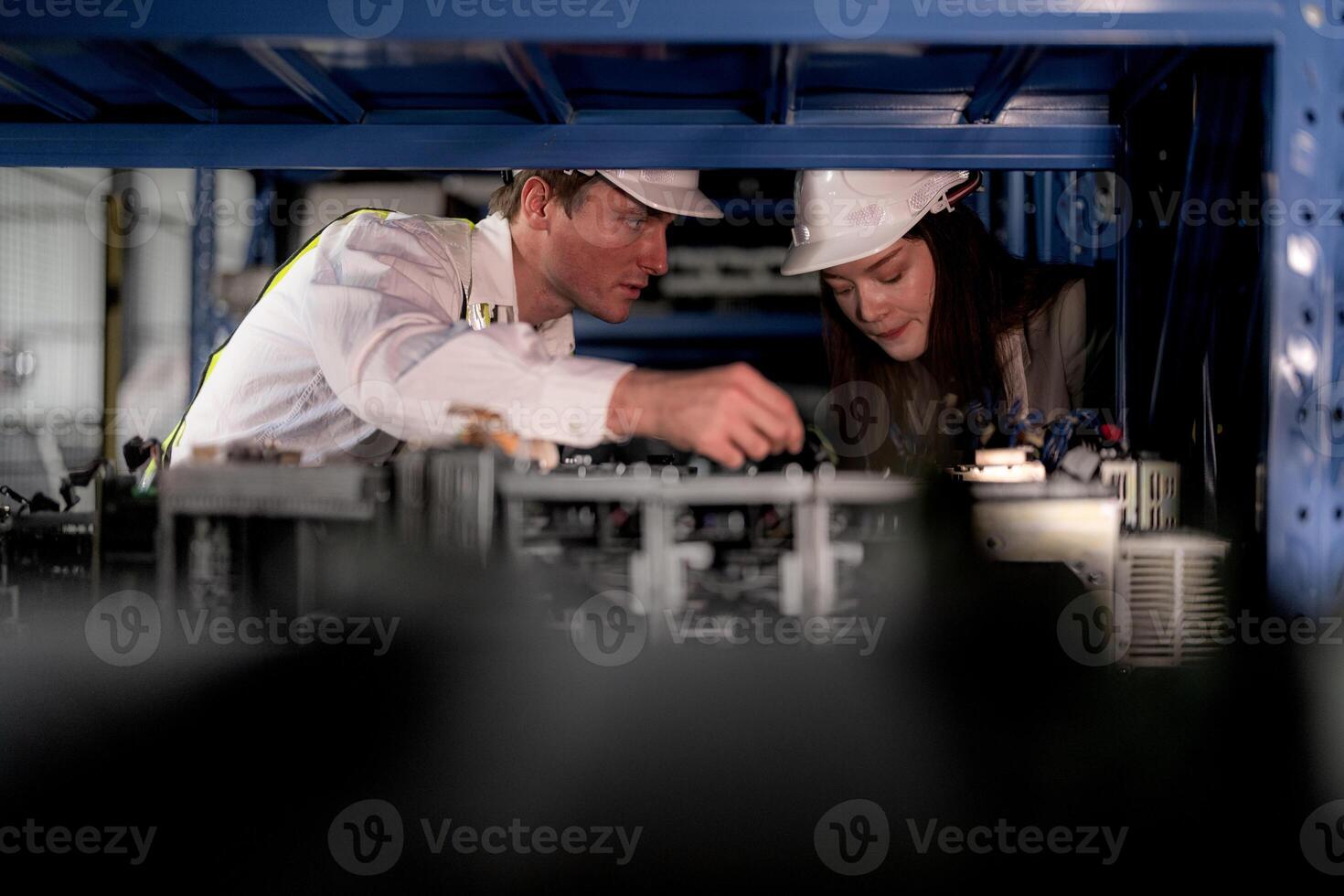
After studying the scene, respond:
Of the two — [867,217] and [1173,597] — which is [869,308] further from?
[1173,597]

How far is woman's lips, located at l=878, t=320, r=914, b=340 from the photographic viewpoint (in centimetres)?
134

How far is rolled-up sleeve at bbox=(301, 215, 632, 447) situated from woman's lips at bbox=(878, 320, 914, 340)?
48 centimetres

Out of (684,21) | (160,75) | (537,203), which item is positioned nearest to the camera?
(684,21)

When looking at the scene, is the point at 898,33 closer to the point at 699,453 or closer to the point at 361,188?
the point at 699,453

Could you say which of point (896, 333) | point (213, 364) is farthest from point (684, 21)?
point (213, 364)

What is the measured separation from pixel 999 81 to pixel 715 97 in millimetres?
394

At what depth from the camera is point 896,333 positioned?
134 centimetres

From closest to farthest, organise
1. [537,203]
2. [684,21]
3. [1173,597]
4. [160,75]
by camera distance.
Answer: [684,21]
[1173,597]
[160,75]
[537,203]

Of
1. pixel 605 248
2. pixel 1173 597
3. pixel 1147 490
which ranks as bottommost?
pixel 1173 597

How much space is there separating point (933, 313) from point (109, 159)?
129 centimetres

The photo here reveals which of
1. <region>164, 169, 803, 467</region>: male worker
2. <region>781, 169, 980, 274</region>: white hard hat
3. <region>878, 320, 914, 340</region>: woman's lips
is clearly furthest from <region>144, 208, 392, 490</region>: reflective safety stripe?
<region>878, 320, 914, 340</region>: woman's lips

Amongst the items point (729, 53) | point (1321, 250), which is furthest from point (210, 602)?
point (1321, 250)

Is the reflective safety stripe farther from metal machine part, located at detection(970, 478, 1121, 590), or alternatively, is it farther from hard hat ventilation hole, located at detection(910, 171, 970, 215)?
metal machine part, located at detection(970, 478, 1121, 590)

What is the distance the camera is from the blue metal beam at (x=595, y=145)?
1.24 meters
